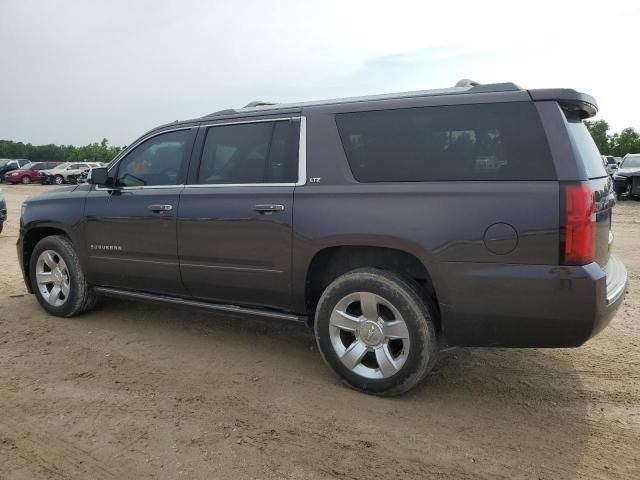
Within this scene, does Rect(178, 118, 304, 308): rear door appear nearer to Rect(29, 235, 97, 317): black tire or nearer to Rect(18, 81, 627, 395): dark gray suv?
Rect(18, 81, 627, 395): dark gray suv

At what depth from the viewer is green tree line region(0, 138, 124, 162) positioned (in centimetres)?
6700

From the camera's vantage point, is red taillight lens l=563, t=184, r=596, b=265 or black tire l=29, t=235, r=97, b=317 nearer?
red taillight lens l=563, t=184, r=596, b=265

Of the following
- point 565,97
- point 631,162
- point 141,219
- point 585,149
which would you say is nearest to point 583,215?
point 585,149

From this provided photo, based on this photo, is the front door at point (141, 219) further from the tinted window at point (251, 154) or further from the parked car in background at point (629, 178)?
the parked car in background at point (629, 178)

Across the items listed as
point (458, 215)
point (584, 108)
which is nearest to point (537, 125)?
point (584, 108)

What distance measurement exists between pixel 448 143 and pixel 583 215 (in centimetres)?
87

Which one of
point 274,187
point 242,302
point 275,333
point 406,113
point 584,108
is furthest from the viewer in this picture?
point 275,333

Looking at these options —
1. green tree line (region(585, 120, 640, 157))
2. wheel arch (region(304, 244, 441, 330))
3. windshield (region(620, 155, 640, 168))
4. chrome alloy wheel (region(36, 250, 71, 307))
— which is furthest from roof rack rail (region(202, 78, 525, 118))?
green tree line (region(585, 120, 640, 157))

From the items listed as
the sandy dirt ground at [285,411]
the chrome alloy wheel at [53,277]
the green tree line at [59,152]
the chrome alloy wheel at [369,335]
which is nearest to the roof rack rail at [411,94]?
the chrome alloy wheel at [369,335]

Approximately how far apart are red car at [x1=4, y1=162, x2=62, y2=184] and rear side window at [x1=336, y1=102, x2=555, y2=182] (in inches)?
1447

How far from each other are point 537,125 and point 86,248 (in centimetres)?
392

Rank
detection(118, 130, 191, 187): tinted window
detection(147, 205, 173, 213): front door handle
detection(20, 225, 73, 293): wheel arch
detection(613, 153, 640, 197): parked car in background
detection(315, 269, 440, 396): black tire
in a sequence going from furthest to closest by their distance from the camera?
detection(613, 153, 640, 197): parked car in background → detection(20, 225, 73, 293): wheel arch → detection(118, 130, 191, 187): tinted window → detection(147, 205, 173, 213): front door handle → detection(315, 269, 440, 396): black tire

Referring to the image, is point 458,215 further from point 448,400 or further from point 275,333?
point 275,333

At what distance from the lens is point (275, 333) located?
4691 mm
